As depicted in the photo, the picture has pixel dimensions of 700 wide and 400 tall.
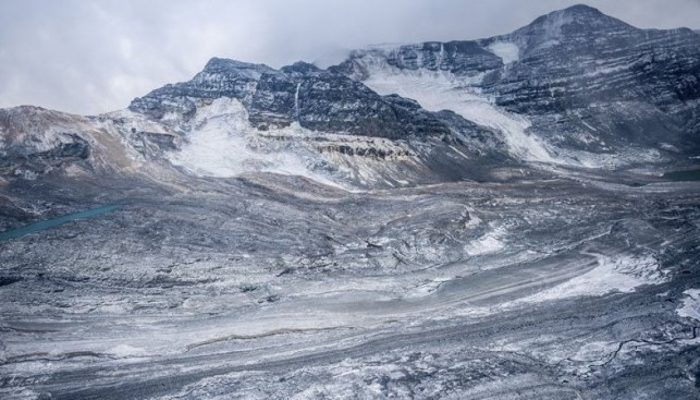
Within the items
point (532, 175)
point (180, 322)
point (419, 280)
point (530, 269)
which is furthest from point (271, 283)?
point (532, 175)

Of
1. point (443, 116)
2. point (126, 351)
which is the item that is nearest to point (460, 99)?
point (443, 116)

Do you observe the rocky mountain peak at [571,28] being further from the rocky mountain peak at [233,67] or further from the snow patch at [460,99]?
the rocky mountain peak at [233,67]

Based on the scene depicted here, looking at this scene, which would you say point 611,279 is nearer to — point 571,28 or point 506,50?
point 571,28

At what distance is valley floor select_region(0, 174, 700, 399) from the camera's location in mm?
18203

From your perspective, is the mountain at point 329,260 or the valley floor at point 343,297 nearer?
the valley floor at point 343,297

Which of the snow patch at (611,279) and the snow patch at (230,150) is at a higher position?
the snow patch at (230,150)

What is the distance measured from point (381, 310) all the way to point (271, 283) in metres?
7.42

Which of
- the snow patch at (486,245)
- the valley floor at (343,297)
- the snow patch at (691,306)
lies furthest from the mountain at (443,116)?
the snow patch at (691,306)

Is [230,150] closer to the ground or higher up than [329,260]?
higher up

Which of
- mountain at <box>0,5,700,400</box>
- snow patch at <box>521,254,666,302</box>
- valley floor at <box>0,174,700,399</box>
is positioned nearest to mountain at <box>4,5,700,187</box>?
mountain at <box>0,5,700,400</box>

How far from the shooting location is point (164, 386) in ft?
60.0

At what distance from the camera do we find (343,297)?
27.4m

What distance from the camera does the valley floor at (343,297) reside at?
717 inches

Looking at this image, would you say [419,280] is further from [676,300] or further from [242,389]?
[242,389]
